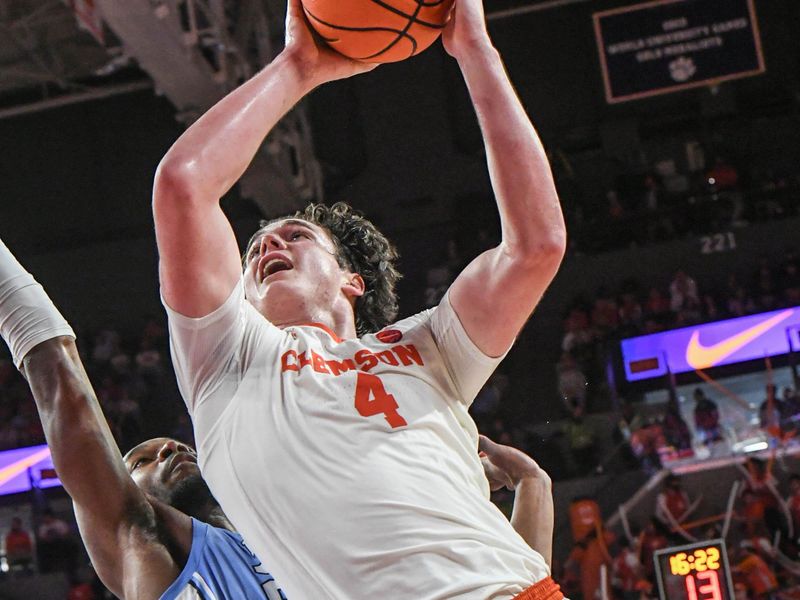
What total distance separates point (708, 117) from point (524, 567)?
45.8ft

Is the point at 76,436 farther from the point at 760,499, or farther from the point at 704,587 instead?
the point at 760,499

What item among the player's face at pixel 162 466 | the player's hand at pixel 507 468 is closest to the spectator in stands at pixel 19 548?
the player's face at pixel 162 466

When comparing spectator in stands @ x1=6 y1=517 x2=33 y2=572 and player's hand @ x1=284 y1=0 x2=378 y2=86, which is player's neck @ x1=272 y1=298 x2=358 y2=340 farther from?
spectator in stands @ x1=6 y1=517 x2=33 y2=572

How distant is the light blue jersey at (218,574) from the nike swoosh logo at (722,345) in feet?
28.0

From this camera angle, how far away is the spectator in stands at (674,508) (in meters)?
9.31

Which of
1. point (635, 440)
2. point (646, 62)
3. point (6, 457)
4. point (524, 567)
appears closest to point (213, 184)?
point (524, 567)

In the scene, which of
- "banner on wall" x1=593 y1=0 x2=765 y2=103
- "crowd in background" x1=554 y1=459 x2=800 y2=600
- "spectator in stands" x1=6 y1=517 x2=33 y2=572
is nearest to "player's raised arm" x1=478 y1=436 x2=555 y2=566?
"crowd in background" x1=554 y1=459 x2=800 y2=600

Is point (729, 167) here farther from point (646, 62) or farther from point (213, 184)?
point (213, 184)

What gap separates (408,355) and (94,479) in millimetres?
1027

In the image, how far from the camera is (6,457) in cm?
1189

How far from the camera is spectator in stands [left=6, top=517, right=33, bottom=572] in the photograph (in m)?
10.5

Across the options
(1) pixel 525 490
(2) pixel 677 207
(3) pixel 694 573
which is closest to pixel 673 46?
(2) pixel 677 207

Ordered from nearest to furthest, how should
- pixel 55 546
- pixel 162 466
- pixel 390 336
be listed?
pixel 390 336, pixel 162 466, pixel 55 546

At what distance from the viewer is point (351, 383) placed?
6.46 ft
